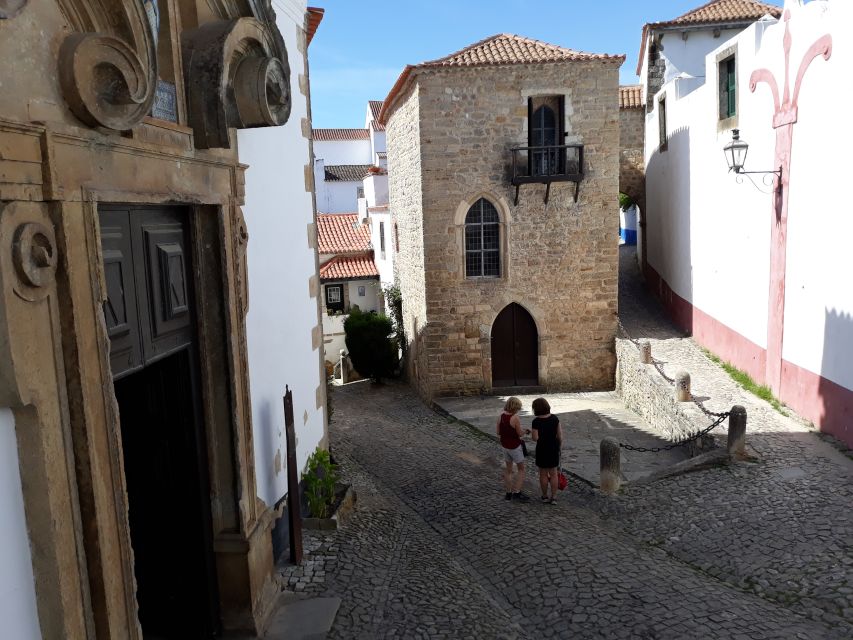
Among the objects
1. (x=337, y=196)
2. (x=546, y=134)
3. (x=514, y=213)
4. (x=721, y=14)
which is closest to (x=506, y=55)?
(x=546, y=134)

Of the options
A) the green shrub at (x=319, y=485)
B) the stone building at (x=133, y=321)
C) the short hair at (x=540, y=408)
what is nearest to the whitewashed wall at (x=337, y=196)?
the short hair at (x=540, y=408)

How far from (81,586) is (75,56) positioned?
7.09ft

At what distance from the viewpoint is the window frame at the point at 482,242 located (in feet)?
50.7

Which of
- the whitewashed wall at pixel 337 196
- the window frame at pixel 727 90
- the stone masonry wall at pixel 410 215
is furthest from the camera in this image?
the whitewashed wall at pixel 337 196

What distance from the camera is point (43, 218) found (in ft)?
9.20

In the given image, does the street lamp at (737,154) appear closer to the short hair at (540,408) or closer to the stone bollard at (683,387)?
the stone bollard at (683,387)

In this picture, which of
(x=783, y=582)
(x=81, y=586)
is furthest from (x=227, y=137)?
(x=783, y=582)

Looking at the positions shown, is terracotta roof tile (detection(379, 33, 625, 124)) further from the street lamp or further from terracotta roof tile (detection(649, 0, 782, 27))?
terracotta roof tile (detection(649, 0, 782, 27))

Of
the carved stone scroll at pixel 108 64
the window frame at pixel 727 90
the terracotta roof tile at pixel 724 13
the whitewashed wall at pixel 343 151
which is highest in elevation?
the terracotta roof tile at pixel 724 13

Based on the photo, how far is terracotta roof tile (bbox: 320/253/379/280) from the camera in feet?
77.2

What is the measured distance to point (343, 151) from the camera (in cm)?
4378

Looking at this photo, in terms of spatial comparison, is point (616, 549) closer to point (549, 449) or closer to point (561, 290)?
point (549, 449)

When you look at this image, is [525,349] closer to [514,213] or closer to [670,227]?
[514,213]

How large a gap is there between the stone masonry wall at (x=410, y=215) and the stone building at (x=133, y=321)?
9.98 m
